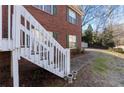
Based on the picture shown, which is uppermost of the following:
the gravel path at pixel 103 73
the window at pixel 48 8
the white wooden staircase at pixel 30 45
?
the window at pixel 48 8

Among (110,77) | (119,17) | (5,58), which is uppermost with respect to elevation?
(119,17)

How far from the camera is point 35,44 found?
4.59m

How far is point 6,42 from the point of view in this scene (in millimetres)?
3889

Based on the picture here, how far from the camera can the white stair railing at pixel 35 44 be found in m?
4.13

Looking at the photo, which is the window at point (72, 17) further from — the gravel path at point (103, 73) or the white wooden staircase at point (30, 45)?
the white wooden staircase at point (30, 45)

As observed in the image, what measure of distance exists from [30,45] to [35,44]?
16 centimetres

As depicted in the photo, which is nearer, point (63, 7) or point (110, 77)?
point (110, 77)

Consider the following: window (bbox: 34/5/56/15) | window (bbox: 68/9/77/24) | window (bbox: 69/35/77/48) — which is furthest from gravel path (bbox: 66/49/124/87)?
window (bbox: 34/5/56/15)

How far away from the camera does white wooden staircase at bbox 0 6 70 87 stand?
407 centimetres

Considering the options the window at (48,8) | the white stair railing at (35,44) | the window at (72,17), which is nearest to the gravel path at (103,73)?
the white stair railing at (35,44)

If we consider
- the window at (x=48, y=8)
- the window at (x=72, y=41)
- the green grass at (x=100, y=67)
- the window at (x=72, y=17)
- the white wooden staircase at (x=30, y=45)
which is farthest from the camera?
the window at (x=72, y=41)
